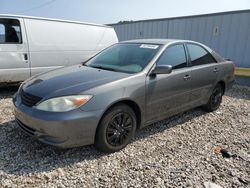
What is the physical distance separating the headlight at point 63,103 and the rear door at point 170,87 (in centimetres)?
105

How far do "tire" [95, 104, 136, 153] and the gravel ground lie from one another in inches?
5.2

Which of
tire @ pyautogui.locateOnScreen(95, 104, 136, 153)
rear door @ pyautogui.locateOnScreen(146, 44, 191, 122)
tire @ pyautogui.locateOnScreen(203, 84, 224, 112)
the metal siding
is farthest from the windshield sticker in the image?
the metal siding

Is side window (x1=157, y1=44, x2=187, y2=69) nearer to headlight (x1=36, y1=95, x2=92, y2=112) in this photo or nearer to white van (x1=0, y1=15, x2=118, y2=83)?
headlight (x1=36, y1=95, x2=92, y2=112)

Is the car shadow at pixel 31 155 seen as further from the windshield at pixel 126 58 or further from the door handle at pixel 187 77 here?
the door handle at pixel 187 77

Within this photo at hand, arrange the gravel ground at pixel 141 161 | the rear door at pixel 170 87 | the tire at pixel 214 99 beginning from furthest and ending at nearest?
1. the tire at pixel 214 99
2. the rear door at pixel 170 87
3. the gravel ground at pixel 141 161

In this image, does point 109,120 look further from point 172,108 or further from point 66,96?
point 172,108

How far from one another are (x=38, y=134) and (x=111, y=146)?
943 millimetres

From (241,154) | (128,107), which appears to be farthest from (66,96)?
(241,154)

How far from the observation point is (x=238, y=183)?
2.84m

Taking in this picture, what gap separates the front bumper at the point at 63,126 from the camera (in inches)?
109

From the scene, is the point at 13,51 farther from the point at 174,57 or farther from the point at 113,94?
the point at 174,57

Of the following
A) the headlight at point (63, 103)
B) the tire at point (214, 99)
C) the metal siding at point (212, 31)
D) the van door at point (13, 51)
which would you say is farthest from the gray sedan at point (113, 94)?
the metal siding at point (212, 31)

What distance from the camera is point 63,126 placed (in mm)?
2779

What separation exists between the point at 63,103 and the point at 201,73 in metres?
2.79
